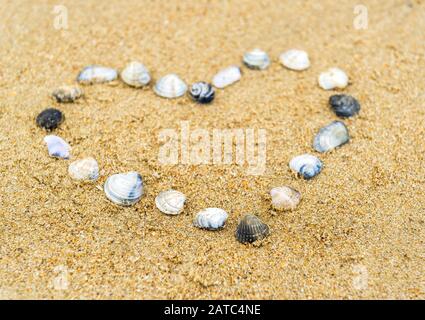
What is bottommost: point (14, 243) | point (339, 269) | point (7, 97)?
point (339, 269)

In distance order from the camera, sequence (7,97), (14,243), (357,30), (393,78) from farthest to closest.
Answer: (357,30)
(393,78)
(7,97)
(14,243)

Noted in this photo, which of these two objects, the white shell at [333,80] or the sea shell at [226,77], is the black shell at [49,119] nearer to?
the sea shell at [226,77]

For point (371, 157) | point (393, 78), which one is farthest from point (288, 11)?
point (371, 157)

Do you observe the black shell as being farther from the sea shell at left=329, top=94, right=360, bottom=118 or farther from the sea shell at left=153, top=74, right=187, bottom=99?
the sea shell at left=329, top=94, right=360, bottom=118

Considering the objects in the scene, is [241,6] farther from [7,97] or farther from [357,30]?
[7,97]

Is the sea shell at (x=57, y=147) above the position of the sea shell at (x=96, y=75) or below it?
below

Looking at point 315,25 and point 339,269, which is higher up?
point 315,25

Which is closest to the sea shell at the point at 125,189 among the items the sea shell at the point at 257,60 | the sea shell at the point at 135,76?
the sea shell at the point at 135,76
